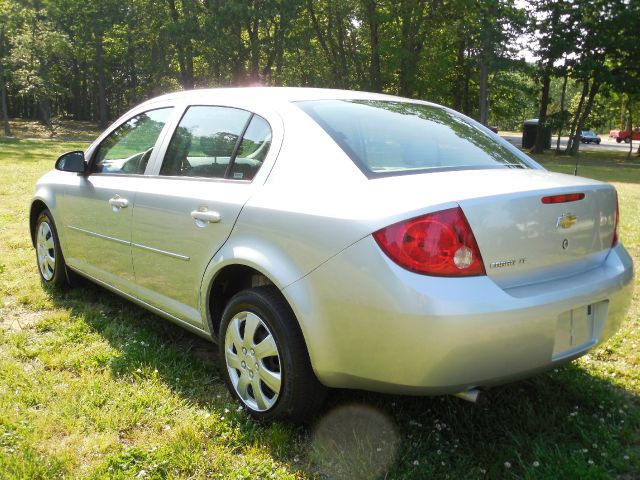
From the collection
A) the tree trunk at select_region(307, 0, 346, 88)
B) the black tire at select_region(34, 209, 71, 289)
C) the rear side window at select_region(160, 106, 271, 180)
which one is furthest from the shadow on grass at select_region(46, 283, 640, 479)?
the tree trunk at select_region(307, 0, 346, 88)

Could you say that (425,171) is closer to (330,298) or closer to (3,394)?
(330,298)

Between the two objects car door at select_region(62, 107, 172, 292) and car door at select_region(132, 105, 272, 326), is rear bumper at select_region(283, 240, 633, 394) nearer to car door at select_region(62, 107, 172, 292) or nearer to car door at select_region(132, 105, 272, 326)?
car door at select_region(132, 105, 272, 326)

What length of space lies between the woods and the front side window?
27455 millimetres

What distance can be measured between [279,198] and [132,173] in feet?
5.11

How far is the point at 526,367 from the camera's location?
2.38 metres

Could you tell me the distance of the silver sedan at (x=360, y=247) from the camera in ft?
7.39

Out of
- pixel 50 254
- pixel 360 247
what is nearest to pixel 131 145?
pixel 50 254

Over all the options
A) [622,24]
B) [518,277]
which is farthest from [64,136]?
[518,277]

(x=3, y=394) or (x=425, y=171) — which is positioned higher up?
(x=425, y=171)

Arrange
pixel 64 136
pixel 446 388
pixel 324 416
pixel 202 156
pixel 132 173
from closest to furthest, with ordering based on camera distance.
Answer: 1. pixel 446 388
2. pixel 324 416
3. pixel 202 156
4. pixel 132 173
5. pixel 64 136

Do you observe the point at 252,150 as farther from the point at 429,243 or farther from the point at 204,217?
the point at 429,243

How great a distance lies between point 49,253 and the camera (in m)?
4.99

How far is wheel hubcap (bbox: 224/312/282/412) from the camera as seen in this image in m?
2.76

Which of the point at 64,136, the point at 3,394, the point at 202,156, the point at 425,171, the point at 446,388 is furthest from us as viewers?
the point at 64,136
